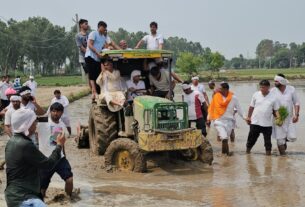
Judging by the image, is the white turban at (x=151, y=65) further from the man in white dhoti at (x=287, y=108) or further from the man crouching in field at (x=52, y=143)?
the man crouching in field at (x=52, y=143)

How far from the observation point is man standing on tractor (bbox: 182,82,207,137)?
12180 millimetres

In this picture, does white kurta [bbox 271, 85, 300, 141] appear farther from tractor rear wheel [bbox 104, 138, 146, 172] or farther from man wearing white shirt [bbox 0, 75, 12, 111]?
man wearing white shirt [bbox 0, 75, 12, 111]

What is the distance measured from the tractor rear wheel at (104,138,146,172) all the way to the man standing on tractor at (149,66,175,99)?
165 centimetres

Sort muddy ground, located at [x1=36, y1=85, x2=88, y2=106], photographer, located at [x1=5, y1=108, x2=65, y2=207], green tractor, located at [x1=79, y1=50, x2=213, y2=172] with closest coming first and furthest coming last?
1. photographer, located at [x1=5, y1=108, x2=65, y2=207]
2. green tractor, located at [x1=79, y1=50, x2=213, y2=172]
3. muddy ground, located at [x1=36, y1=85, x2=88, y2=106]

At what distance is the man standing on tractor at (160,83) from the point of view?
10.5m


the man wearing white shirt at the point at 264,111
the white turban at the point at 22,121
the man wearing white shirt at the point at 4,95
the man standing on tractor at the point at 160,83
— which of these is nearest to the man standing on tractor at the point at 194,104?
the man standing on tractor at the point at 160,83

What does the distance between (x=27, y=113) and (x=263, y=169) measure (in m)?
6.02

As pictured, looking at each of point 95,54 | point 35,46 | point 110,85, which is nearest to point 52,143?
point 110,85

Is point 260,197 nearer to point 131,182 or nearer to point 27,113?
point 131,182

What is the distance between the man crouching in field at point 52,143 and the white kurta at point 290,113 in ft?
17.1

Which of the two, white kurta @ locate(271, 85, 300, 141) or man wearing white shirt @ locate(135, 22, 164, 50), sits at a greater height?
man wearing white shirt @ locate(135, 22, 164, 50)

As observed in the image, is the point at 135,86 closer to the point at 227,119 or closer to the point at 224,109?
the point at 224,109

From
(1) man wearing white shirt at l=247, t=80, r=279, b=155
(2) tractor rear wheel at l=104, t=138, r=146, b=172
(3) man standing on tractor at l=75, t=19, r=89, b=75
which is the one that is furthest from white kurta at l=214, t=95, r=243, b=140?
(3) man standing on tractor at l=75, t=19, r=89, b=75

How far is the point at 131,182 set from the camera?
855 cm
